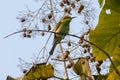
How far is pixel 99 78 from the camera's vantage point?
1307 mm

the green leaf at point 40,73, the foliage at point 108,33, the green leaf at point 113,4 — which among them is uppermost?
the green leaf at point 113,4

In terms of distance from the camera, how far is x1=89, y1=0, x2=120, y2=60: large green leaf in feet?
4.94

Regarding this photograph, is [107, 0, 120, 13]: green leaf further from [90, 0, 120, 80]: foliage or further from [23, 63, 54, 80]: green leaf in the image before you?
[23, 63, 54, 80]: green leaf

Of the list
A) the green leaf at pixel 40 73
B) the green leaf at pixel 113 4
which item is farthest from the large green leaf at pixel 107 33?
the green leaf at pixel 40 73

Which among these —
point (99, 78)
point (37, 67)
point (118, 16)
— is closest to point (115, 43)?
point (118, 16)

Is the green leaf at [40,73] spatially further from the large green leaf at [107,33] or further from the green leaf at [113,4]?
the green leaf at [113,4]

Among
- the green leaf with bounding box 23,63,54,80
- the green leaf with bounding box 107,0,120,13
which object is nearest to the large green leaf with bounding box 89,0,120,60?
the green leaf with bounding box 107,0,120,13

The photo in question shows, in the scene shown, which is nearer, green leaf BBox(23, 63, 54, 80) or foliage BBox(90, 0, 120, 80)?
green leaf BBox(23, 63, 54, 80)

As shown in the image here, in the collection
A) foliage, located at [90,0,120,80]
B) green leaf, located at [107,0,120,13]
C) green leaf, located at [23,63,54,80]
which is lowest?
green leaf, located at [23,63,54,80]

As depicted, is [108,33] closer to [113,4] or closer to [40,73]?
[113,4]

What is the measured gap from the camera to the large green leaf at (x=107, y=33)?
4.94 feet

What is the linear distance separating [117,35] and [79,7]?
26.8 inches

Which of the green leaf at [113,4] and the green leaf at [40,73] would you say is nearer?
the green leaf at [40,73]

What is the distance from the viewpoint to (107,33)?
61.7 inches
